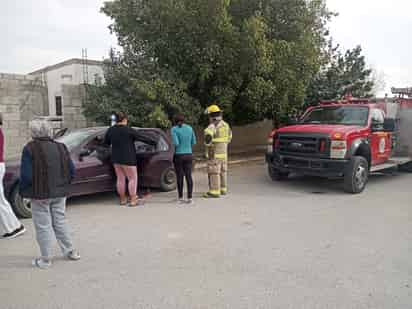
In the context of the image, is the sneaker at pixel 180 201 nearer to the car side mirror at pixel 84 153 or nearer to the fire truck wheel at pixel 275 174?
the car side mirror at pixel 84 153

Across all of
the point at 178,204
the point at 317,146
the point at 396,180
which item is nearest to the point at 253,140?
the point at 396,180

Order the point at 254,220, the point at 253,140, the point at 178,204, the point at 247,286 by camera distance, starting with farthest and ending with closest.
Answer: the point at 253,140, the point at 178,204, the point at 254,220, the point at 247,286

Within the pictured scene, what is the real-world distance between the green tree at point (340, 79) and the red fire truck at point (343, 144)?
6650 mm

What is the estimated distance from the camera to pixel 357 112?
8453 millimetres

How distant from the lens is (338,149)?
7.32 metres

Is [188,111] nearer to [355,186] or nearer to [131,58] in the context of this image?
[131,58]

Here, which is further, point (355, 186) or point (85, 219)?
point (355, 186)

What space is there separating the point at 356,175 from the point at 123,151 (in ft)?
15.9

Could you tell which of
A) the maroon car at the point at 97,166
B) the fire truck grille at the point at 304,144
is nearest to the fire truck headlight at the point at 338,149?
the fire truck grille at the point at 304,144

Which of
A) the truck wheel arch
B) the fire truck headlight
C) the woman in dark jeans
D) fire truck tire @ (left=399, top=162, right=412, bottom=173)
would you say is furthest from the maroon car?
fire truck tire @ (left=399, top=162, right=412, bottom=173)

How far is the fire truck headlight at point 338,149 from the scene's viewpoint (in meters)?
7.30

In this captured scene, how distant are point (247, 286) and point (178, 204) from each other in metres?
3.39

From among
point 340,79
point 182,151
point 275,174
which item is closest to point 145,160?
point 182,151

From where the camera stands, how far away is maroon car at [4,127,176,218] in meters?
5.79
